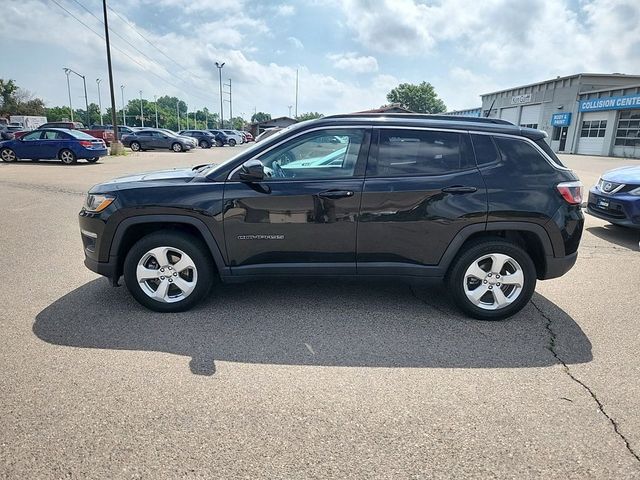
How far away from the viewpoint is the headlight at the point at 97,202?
3.82m

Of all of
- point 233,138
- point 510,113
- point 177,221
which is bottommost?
point 177,221

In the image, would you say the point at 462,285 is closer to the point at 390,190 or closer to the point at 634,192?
the point at 390,190

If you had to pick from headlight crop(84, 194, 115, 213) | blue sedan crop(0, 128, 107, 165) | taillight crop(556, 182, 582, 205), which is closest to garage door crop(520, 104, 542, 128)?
blue sedan crop(0, 128, 107, 165)

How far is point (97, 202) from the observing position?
3.88 meters

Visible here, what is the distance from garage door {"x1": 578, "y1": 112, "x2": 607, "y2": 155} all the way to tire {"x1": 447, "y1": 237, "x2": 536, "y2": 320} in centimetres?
3703

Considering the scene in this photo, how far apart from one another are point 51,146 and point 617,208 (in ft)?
63.6

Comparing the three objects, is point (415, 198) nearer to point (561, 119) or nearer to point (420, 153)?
point (420, 153)

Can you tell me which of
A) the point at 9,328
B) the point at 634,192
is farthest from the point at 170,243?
the point at 634,192

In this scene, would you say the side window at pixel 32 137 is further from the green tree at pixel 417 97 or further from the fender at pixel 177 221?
the green tree at pixel 417 97

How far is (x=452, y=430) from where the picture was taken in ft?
8.09

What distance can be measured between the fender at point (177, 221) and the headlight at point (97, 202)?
223 mm

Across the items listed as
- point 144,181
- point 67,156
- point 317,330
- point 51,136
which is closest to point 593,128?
point 67,156

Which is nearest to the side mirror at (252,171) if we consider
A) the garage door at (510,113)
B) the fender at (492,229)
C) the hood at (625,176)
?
the fender at (492,229)

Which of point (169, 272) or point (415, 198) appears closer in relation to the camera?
point (415, 198)
